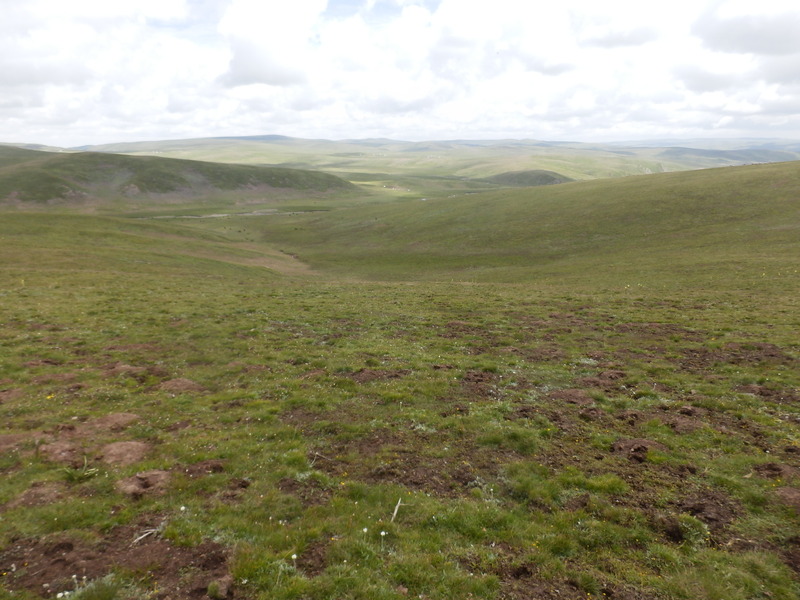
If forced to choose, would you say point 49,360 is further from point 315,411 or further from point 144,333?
point 315,411

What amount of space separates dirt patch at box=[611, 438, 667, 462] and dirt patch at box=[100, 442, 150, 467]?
17.2 metres

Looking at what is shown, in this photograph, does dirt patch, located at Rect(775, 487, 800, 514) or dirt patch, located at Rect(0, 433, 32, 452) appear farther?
dirt patch, located at Rect(0, 433, 32, 452)

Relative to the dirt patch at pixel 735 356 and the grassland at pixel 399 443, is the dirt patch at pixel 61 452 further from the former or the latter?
the dirt patch at pixel 735 356

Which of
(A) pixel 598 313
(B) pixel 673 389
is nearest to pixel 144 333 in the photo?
(B) pixel 673 389

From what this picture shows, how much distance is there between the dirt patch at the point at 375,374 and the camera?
71.2ft

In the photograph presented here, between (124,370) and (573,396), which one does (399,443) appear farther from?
(124,370)

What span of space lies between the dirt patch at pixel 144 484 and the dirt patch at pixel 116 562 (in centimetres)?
160

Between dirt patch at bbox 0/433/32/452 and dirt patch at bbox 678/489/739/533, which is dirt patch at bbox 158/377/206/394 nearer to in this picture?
dirt patch at bbox 0/433/32/452

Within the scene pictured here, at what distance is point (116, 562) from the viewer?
9.84 meters

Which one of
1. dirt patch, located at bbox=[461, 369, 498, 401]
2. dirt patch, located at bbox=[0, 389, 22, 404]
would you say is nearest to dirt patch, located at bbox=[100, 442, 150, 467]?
dirt patch, located at bbox=[0, 389, 22, 404]

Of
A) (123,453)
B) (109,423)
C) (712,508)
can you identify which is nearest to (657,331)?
(712,508)

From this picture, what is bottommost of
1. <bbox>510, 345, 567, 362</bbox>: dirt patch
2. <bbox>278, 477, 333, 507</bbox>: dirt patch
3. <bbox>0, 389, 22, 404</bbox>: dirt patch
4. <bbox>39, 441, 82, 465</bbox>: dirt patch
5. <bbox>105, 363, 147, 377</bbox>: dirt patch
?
<bbox>278, 477, 333, 507</bbox>: dirt patch

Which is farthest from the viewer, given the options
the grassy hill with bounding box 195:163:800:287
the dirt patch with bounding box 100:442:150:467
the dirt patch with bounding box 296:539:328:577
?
the grassy hill with bounding box 195:163:800:287

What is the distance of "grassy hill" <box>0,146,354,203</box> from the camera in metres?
143
